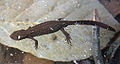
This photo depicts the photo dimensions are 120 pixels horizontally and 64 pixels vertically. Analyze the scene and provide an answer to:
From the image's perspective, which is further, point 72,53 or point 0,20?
point 0,20

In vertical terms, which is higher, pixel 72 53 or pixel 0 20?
pixel 0 20

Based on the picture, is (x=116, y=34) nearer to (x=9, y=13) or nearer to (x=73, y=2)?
(x=73, y=2)

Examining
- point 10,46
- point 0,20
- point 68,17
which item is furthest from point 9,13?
point 68,17

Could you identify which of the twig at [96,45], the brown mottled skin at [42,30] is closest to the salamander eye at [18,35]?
the brown mottled skin at [42,30]

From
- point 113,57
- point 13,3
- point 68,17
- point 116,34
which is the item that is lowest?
point 113,57

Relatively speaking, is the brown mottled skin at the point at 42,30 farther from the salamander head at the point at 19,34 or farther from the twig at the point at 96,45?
the twig at the point at 96,45

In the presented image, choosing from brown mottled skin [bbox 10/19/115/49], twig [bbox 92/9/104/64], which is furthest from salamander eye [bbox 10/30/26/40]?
twig [bbox 92/9/104/64]

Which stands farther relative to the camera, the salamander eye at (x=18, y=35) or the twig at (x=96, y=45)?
the salamander eye at (x=18, y=35)

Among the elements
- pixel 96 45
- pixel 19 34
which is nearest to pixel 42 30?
pixel 19 34

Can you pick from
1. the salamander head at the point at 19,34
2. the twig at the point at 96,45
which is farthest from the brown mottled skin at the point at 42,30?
the twig at the point at 96,45

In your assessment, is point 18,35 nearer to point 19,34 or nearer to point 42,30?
point 19,34

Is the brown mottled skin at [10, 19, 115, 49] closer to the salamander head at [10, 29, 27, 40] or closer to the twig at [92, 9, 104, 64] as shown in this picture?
the salamander head at [10, 29, 27, 40]
